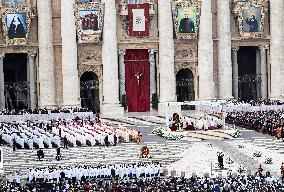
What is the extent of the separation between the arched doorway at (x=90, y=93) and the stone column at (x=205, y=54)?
12.0 metres

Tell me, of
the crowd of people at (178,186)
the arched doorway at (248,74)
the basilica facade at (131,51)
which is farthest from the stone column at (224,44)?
the crowd of people at (178,186)

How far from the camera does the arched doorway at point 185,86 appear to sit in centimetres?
8656

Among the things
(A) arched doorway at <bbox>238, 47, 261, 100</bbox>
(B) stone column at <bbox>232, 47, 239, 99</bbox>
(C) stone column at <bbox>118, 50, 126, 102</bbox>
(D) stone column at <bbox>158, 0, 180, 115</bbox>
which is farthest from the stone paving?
(A) arched doorway at <bbox>238, 47, 261, 100</bbox>

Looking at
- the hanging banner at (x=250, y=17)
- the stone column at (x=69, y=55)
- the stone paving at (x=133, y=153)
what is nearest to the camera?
the stone paving at (x=133, y=153)

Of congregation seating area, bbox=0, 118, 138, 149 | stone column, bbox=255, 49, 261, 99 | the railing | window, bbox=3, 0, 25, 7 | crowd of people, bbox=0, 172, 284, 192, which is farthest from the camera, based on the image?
stone column, bbox=255, 49, 261, 99

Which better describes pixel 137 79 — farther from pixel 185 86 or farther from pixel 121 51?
pixel 185 86

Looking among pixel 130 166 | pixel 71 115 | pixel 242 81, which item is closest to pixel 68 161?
pixel 130 166

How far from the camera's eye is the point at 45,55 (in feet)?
265

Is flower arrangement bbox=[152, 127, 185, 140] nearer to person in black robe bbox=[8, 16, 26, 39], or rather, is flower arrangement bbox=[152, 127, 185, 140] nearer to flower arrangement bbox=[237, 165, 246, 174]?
flower arrangement bbox=[237, 165, 246, 174]

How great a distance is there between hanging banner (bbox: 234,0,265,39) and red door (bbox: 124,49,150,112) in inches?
467

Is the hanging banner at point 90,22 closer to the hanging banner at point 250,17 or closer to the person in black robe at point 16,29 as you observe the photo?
the person in black robe at point 16,29

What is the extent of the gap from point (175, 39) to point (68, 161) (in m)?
36.3

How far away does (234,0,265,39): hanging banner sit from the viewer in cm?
8544

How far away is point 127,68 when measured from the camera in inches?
3305
